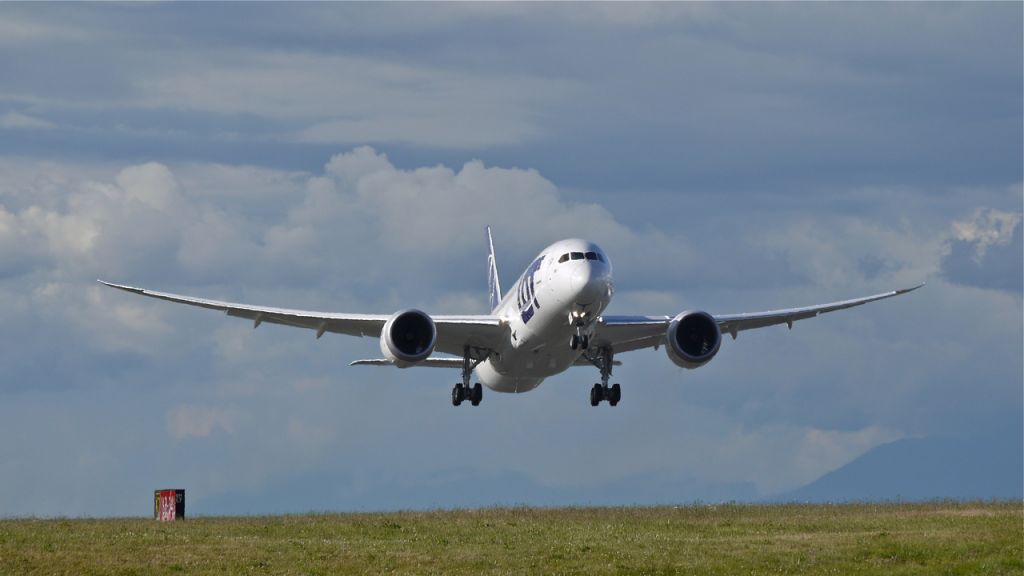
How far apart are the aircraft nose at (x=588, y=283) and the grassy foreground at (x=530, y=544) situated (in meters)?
8.07

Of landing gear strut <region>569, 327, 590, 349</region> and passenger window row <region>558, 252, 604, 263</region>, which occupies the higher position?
passenger window row <region>558, 252, 604, 263</region>

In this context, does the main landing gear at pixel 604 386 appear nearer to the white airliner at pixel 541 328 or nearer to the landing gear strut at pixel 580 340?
the white airliner at pixel 541 328

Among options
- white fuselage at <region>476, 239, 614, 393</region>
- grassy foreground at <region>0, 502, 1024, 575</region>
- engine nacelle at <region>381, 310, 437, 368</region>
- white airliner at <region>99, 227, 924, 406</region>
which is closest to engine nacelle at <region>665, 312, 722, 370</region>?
white airliner at <region>99, 227, 924, 406</region>

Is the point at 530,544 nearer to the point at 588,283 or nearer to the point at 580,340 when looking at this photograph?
the point at 580,340

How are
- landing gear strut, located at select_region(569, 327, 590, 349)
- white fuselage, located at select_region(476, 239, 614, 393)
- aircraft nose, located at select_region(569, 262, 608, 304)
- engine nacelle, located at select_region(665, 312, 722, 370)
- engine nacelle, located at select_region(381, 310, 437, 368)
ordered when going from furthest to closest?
engine nacelle, located at select_region(665, 312, 722, 370) < engine nacelle, located at select_region(381, 310, 437, 368) < landing gear strut, located at select_region(569, 327, 590, 349) < white fuselage, located at select_region(476, 239, 614, 393) < aircraft nose, located at select_region(569, 262, 608, 304)

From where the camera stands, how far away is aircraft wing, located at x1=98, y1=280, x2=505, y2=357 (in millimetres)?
57812

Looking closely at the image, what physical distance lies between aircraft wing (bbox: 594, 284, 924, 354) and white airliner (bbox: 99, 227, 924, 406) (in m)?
0.04

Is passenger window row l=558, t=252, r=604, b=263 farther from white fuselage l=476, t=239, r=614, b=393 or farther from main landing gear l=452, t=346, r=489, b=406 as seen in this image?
main landing gear l=452, t=346, r=489, b=406

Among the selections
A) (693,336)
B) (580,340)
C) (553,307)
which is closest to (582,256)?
(553,307)

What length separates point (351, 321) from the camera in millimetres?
59406

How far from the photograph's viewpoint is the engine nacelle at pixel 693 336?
193 ft

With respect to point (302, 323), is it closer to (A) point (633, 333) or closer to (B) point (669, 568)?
(A) point (633, 333)

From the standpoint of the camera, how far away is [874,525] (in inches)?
2264

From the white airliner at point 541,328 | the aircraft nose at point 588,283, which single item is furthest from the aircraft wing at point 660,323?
the aircraft nose at point 588,283
